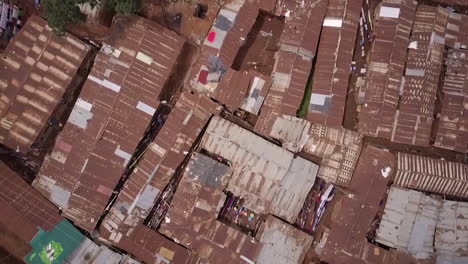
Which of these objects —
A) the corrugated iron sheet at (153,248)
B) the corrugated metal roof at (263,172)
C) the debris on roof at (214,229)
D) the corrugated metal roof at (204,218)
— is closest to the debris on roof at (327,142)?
the corrugated metal roof at (263,172)

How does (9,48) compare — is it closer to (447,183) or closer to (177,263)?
(177,263)

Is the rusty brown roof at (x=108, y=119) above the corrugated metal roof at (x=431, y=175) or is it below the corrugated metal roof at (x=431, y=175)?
below

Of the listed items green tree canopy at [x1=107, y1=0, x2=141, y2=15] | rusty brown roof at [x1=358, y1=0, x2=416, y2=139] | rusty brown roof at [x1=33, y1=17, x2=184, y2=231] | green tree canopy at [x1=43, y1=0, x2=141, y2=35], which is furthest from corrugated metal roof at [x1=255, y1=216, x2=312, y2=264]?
green tree canopy at [x1=43, y1=0, x2=141, y2=35]

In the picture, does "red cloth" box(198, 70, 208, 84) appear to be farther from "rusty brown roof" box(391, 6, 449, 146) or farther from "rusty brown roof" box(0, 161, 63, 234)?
"rusty brown roof" box(391, 6, 449, 146)

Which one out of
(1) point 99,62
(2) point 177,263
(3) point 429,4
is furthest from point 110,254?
(3) point 429,4

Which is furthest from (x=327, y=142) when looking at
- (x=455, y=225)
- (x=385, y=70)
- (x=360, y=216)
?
(x=455, y=225)

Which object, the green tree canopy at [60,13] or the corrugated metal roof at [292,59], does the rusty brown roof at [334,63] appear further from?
the green tree canopy at [60,13]
